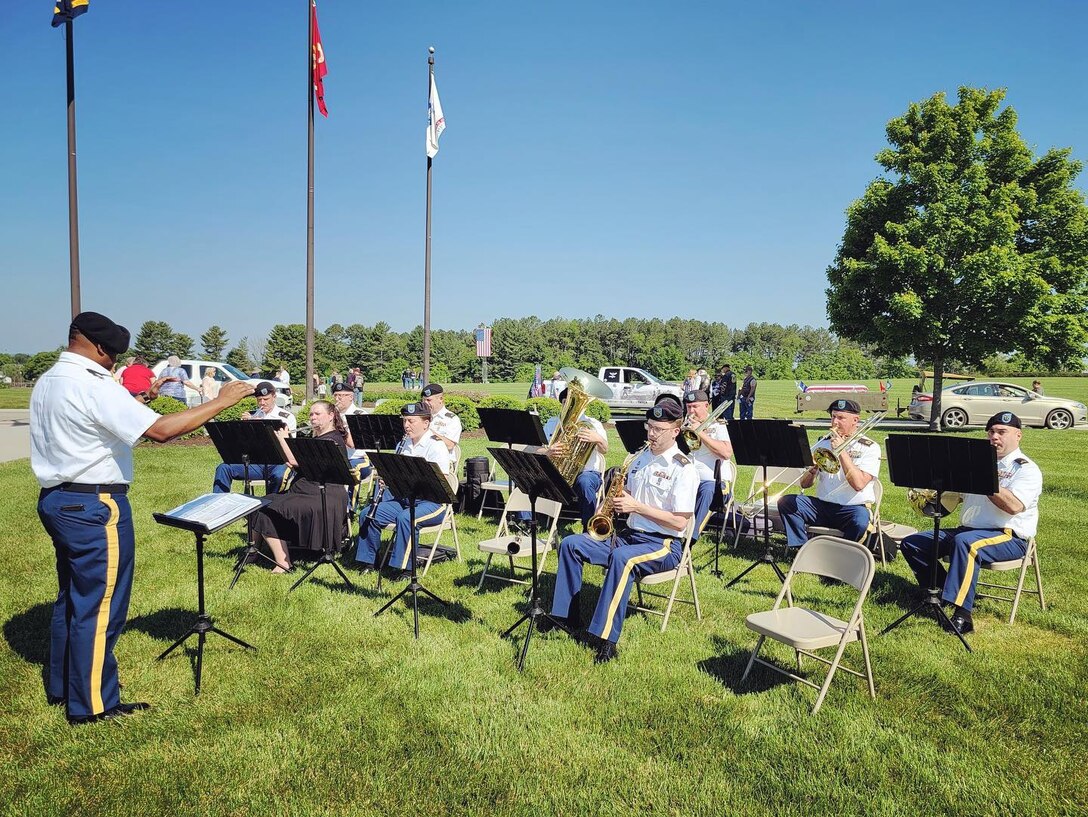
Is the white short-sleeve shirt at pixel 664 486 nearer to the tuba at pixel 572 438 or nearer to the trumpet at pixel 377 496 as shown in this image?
the tuba at pixel 572 438

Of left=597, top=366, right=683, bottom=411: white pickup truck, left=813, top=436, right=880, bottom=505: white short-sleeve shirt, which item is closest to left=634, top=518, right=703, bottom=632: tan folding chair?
left=813, top=436, right=880, bottom=505: white short-sleeve shirt

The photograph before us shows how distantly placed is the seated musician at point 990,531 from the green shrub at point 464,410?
1410cm

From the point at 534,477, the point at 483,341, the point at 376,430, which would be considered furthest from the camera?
the point at 483,341

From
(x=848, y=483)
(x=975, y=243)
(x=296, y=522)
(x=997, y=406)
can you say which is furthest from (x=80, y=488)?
(x=997, y=406)

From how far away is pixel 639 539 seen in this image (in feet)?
17.8

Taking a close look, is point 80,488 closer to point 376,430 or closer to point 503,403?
point 376,430

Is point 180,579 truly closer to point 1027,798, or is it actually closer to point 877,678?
point 877,678

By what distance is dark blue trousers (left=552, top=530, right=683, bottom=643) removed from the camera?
4.88m

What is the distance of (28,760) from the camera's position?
3582mm

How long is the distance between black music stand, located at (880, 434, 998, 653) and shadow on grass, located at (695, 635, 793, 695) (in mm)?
1237

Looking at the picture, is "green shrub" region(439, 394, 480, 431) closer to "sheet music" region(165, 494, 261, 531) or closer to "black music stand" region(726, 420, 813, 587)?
"black music stand" region(726, 420, 813, 587)

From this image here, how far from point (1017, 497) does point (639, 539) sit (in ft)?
10.5

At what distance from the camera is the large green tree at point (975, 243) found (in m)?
19.2

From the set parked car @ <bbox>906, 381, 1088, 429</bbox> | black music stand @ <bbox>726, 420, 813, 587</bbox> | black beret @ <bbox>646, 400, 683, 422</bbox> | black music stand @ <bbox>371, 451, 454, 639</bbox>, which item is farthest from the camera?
parked car @ <bbox>906, 381, 1088, 429</bbox>
